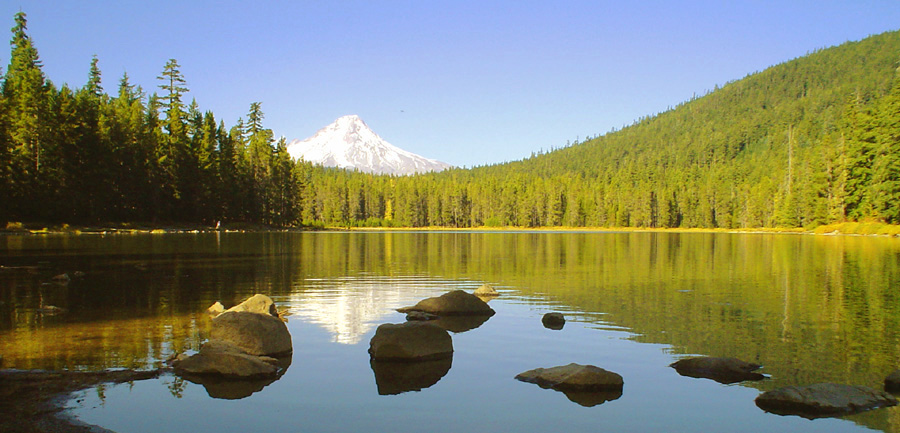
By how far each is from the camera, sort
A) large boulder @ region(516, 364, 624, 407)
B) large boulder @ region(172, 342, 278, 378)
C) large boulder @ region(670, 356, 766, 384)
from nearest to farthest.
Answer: large boulder @ region(516, 364, 624, 407)
large boulder @ region(172, 342, 278, 378)
large boulder @ region(670, 356, 766, 384)

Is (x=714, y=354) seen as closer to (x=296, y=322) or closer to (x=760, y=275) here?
(x=296, y=322)

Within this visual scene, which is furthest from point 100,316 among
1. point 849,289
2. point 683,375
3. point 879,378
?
point 849,289

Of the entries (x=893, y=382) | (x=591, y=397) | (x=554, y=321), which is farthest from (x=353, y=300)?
(x=893, y=382)

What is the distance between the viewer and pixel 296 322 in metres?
18.3

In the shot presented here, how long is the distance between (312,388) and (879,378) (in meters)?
11.1

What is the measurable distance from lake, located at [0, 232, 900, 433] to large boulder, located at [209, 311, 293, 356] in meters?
0.67

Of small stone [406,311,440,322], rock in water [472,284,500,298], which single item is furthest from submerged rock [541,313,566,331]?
rock in water [472,284,500,298]

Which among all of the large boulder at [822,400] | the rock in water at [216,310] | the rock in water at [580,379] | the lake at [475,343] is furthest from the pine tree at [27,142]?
the large boulder at [822,400]

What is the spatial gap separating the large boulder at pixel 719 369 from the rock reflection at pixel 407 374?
5.09 m

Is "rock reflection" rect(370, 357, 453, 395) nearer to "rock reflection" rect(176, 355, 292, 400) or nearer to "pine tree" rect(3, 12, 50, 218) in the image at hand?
"rock reflection" rect(176, 355, 292, 400)

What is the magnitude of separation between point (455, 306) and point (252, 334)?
24.9 feet

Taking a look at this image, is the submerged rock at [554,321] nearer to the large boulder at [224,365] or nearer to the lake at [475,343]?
the lake at [475,343]

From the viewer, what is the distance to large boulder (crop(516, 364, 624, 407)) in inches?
437

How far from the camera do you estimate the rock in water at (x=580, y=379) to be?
1139 centimetres
